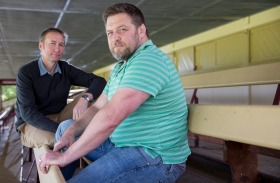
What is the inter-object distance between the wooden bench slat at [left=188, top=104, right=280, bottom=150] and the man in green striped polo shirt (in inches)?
4.3

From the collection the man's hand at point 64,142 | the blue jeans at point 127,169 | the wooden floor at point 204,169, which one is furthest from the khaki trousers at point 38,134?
the wooden floor at point 204,169

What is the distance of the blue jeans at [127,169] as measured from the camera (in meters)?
1.43

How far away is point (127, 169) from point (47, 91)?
1.56 metres

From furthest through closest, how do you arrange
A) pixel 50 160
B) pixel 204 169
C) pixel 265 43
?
pixel 265 43, pixel 204 169, pixel 50 160

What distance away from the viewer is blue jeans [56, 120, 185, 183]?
4.69 feet

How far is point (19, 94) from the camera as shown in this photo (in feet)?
8.62

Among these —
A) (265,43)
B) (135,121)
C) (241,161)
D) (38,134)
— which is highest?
(265,43)

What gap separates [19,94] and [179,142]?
158 cm

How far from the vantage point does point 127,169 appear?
4.76 feet

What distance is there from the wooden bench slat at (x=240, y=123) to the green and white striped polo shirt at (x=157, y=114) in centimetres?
17

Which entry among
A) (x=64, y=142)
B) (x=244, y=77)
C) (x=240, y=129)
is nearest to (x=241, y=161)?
(x=240, y=129)

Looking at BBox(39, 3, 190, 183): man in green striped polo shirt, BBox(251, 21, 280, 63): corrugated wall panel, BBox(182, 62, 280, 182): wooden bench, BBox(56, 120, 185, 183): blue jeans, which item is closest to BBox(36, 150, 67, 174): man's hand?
BBox(39, 3, 190, 183): man in green striped polo shirt

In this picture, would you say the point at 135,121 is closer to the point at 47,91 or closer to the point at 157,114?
the point at 157,114

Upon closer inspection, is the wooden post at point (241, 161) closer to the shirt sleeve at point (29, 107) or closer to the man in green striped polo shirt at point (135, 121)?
the man in green striped polo shirt at point (135, 121)
